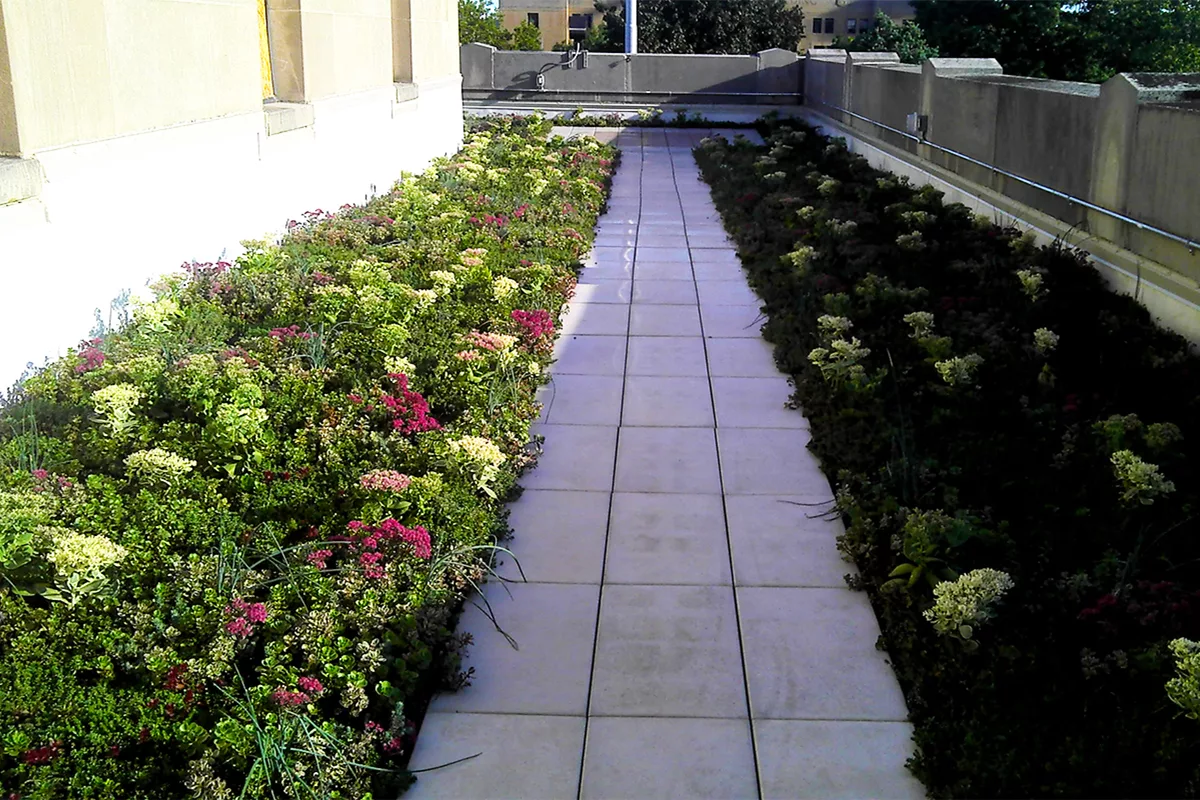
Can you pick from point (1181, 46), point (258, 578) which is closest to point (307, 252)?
point (258, 578)

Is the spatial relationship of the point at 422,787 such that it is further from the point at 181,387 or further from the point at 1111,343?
the point at 1111,343

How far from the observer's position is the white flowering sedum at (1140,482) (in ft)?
13.1

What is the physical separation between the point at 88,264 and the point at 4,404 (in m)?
1.07

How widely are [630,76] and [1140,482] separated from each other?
18.5 metres

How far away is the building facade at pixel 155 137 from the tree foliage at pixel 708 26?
2776cm

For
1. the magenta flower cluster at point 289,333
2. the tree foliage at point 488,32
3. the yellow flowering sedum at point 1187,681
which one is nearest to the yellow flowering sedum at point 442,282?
the magenta flower cluster at point 289,333

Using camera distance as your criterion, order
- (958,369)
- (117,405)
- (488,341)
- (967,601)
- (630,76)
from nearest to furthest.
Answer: (967,601) → (117,405) → (958,369) → (488,341) → (630,76)

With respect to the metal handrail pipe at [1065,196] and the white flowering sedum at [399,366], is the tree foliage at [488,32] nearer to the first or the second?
the metal handrail pipe at [1065,196]

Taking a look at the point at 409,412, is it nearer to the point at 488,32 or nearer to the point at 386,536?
the point at 386,536

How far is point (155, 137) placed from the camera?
6.27 metres

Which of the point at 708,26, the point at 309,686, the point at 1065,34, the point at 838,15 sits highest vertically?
Result: the point at 838,15

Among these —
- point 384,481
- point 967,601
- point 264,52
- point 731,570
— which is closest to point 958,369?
point 731,570

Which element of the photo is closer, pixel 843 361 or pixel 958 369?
pixel 958 369

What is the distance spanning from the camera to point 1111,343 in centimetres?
545
